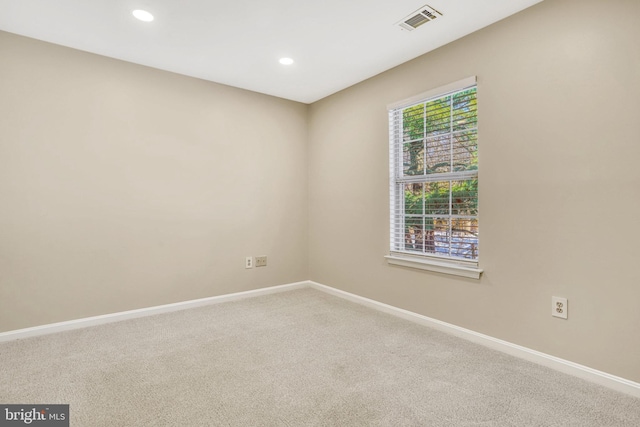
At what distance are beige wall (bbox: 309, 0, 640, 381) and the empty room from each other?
1 cm

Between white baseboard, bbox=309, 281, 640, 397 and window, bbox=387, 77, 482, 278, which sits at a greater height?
window, bbox=387, 77, 482, 278

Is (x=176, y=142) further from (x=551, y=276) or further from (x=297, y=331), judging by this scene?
(x=551, y=276)

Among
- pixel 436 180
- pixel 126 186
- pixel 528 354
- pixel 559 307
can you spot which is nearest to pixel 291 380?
pixel 528 354

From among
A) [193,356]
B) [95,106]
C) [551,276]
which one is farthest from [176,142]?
[551,276]

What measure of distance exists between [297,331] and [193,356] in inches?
33.0

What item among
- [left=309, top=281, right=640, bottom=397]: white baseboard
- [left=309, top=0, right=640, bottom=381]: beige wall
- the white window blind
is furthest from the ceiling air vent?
[left=309, top=281, right=640, bottom=397]: white baseboard

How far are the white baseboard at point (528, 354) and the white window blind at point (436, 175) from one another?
1.79ft

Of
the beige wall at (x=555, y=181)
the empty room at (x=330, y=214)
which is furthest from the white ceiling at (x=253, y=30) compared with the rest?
the beige wall at (x=555, y=181)

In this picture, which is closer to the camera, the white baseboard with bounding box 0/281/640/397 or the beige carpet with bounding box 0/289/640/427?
the beige carpet with bounding box 0/289/640/427

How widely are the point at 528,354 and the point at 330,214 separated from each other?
2354 mm

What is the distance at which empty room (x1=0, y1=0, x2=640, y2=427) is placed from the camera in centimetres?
178

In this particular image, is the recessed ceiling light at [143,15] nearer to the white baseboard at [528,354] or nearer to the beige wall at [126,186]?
the beige wall at [126,186]

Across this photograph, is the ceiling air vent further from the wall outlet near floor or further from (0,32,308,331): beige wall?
the wall outlet near floor

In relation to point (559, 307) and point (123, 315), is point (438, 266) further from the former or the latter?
point (123, 315)
